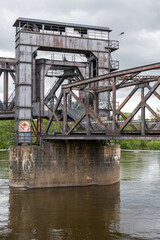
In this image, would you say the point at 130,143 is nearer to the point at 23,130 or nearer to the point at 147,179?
the point at 147,179

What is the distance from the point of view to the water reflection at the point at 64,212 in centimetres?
2069

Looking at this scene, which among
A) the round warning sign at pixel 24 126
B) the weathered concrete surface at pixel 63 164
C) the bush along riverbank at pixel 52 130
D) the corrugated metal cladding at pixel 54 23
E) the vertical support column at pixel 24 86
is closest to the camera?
the weathered concrete surface at pixel 63 164

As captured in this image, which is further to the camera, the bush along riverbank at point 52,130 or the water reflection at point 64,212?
the bush along riverbank at point 52,130

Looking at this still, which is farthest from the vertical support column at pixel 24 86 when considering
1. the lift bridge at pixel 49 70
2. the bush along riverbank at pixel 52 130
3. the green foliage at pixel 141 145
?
the green foliage at pixel 141 145

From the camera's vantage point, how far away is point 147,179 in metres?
39.1

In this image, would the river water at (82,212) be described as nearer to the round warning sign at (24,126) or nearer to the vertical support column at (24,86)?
the round warning sign at (24,126)

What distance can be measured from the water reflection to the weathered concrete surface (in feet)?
3.57

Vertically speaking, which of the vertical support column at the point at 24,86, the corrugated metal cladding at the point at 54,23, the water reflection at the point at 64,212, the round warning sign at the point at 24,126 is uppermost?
the corrugated metal cladding at the point at 54,23

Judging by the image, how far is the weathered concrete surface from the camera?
105 ft


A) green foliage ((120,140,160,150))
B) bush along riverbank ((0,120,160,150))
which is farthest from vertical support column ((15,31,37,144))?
green foliage ((120,140,160,150))

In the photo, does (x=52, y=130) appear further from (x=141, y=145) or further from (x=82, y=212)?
(x=82, y=212)

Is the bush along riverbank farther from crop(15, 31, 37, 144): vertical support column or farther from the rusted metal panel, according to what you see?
the rusted metal panel

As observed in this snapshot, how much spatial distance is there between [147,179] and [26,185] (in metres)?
14.3

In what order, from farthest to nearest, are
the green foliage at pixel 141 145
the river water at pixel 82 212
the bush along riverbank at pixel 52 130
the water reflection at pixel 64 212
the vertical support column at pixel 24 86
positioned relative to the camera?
the green foliage at pixel 141 145 < the bush along riverbank at pixel 52 130 < the vertical support column at pixel 24 86 < the water reflection at pixel 64 212 < the river water at pixel 82 212
